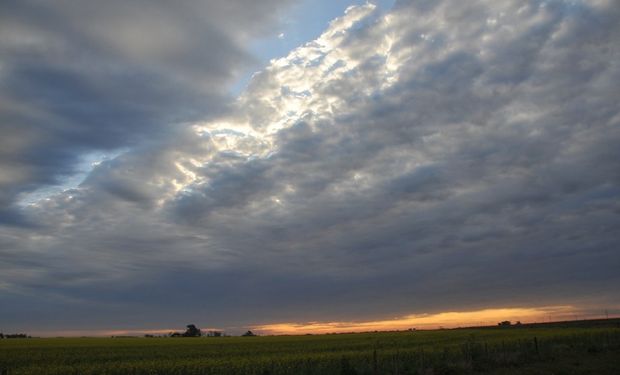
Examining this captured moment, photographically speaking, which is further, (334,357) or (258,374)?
(334,357)

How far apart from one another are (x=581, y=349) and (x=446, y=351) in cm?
1352

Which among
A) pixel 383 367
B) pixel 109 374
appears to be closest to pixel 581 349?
pixel 383 367

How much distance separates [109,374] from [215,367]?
5769mm

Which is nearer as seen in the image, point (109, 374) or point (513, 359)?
point (109, 374)

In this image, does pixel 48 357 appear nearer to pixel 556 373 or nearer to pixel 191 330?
pixel 556 373

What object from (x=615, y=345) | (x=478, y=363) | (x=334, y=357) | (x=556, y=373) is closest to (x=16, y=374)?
(x=334, y=357)

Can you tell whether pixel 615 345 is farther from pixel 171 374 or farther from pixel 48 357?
pixel 48 357

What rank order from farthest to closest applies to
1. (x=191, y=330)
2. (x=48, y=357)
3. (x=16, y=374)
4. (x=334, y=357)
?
(x=191, y=330), (x=48, y=357), (x=334, y=357), (x=16, y=374)

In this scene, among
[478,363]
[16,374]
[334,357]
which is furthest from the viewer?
[334,357]

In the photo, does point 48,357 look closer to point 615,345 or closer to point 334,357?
point 334,357

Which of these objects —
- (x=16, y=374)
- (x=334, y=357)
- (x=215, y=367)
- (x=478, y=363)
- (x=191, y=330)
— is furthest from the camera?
(x=191, y=330)

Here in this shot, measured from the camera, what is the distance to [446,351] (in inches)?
1430

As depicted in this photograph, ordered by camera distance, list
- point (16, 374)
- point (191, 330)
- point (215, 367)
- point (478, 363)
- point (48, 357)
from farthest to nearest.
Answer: point (191, 330) < point (48, 357) < point (478, 363) < point (215, 367) < point (16, 374)

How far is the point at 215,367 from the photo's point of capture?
27.2m
